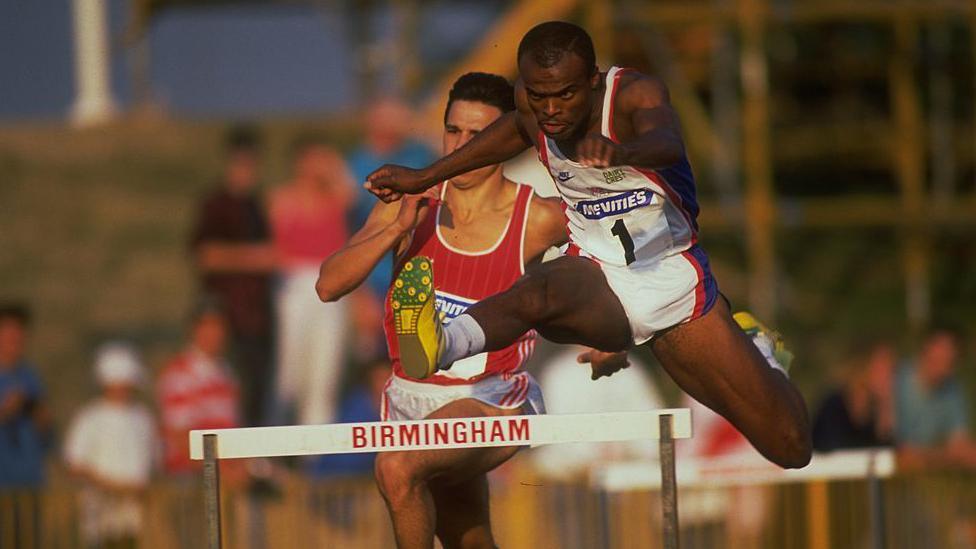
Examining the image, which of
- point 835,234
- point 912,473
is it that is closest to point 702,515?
point 912,473

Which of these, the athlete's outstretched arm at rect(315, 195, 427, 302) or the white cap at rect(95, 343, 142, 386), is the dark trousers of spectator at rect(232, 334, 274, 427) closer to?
the white cap at rect(95, 343, 142, 386)

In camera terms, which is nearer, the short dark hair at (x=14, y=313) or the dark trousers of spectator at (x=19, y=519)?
the dark trousers of spectator at (x=19, y=519)

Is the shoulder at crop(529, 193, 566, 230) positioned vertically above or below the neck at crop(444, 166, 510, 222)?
below

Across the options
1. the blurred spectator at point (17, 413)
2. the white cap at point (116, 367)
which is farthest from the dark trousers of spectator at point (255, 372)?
the blurred spectator at point (17, 413)

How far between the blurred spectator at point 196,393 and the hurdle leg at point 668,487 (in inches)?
198

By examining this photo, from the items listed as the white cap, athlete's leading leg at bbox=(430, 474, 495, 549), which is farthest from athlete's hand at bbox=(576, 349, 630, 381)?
the white cap

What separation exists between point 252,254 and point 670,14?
4146 mm

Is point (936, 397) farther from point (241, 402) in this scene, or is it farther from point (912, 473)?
point (241, 402)

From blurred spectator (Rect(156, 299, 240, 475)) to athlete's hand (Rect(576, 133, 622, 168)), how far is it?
17.9ft

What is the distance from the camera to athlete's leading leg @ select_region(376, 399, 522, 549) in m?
5.59

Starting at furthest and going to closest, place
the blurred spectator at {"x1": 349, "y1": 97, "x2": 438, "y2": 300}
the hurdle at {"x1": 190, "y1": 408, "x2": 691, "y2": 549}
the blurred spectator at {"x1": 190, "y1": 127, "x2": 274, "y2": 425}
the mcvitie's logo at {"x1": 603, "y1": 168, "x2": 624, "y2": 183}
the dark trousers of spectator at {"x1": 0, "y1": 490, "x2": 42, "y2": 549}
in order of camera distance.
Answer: the blurred spectator at {"x1": 190, "y1": 127, "x2": 274, "y2": 425}, the blurred spectator at {"x1": 349, "y1": 97, "x2": 438, "y2": 300}, the dark trousers of spectator at {"x1": 0, "y1": 490, "x2": 42, "y2": 549}, the mcvitie's logo at {"x1": 603, "y1": 168, "x2": 624, "y2": 183}, the hurdle at {"x1": 190, "y1": 408, "x2": 691, "y2": 549}

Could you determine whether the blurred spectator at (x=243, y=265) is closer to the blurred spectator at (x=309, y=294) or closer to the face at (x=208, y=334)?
the blurred spectator at (x=309, y=294)

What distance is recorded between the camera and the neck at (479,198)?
6000mm

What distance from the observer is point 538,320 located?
5.45 meters
